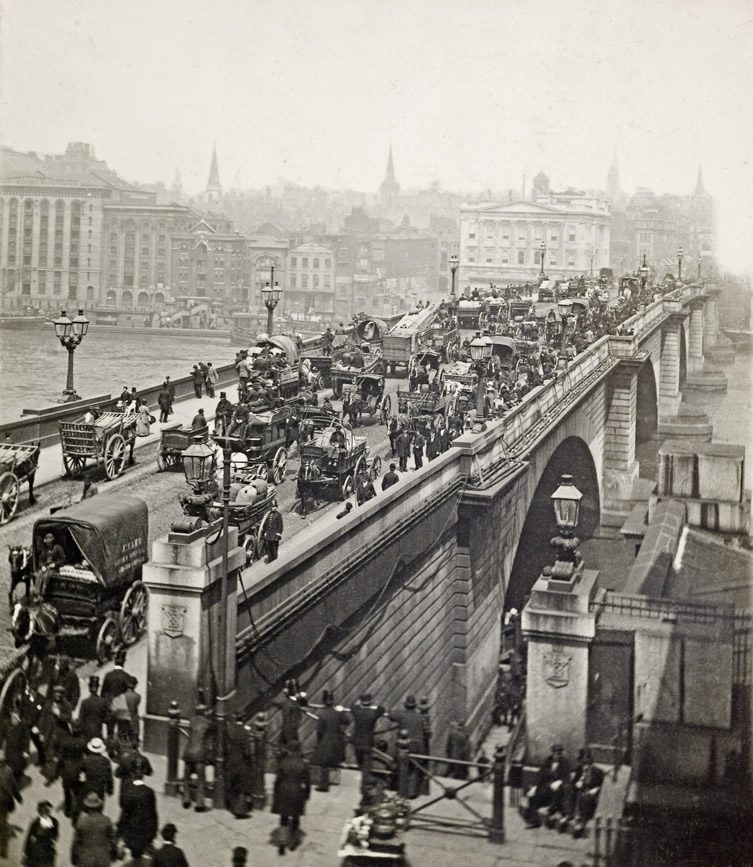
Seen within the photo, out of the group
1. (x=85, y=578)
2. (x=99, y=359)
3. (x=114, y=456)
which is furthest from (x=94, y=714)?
(x=99, y=359)

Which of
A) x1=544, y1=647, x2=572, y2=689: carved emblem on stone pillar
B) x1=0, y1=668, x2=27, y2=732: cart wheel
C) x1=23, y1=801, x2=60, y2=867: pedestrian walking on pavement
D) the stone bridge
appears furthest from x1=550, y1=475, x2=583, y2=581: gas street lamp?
x1=23, y1=801, x2=60, y2=867: pedestrian walking on pavement

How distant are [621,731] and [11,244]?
39.0 meters

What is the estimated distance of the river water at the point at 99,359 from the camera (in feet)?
169

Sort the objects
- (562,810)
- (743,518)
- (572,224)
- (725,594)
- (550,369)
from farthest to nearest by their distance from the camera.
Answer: (572,224)
(743,518)
(550,369)
(725,594)
(562,810)

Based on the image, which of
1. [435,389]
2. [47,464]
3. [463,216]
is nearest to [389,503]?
[47,464]

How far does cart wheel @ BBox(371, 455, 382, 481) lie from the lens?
95.2 ft

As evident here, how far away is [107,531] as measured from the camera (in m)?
18.3

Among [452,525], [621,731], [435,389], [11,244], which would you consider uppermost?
[11,244]

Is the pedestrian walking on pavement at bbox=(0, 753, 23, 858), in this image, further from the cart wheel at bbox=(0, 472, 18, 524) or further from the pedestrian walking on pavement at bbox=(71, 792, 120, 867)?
the cart wheel at bbox=(0, 472, 18, 524)

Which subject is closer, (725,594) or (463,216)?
(725,594)

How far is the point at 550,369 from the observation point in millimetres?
41688

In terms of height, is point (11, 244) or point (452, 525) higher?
point (11, 244)

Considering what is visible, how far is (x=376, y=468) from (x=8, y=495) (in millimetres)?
9491

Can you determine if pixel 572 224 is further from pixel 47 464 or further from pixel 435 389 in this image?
pixel 47 464
